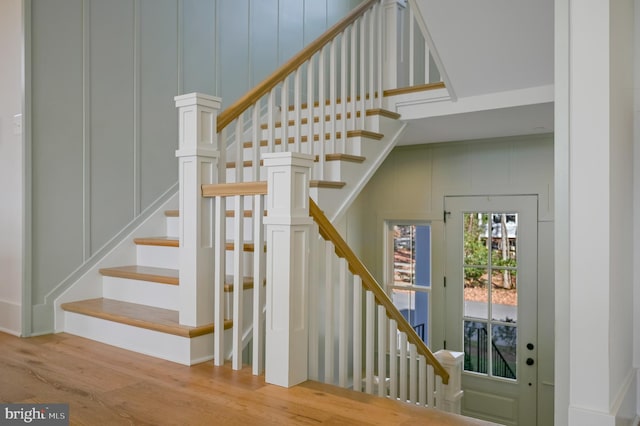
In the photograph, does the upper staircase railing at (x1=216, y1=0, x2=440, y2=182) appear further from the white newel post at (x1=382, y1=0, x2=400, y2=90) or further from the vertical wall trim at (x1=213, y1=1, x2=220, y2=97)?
the vertical wall trim at (x1=213, y1=1, x2=220, y2=97)

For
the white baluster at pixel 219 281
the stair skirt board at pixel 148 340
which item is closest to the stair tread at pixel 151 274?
the white baluster at pixel 219 281

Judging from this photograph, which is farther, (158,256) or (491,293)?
(491,293)

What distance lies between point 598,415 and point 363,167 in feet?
7.58

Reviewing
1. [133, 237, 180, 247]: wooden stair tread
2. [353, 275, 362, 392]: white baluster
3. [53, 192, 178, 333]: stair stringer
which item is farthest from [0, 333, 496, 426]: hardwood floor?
[133, 237, 180, 247]: wooden stair tread

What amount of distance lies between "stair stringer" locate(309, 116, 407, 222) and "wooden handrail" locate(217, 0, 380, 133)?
67cm

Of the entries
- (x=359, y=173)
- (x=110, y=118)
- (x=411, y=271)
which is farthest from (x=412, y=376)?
(x=411, y=271)

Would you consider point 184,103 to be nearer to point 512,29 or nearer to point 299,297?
point 299,297

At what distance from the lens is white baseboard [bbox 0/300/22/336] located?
2947 mm

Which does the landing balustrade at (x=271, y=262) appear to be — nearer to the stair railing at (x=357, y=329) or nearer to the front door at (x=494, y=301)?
the stair railing at (x=357, y=329)

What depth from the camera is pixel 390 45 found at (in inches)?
170

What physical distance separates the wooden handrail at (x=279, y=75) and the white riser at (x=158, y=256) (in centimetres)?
101

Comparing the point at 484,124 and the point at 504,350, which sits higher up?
the point at 484,124

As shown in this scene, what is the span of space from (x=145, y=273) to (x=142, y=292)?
0.11 m

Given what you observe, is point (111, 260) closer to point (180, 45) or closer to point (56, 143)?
point (56, 143)
